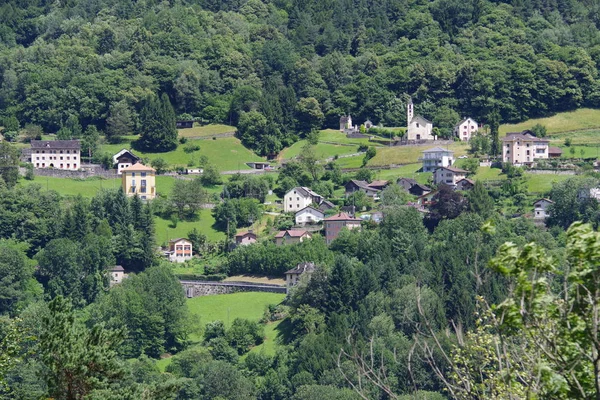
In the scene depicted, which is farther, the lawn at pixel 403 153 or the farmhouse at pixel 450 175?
the lawn at pixel 403 153

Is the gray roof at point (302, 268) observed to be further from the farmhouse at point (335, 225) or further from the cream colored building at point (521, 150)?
the cream colored building at point (521, 150)

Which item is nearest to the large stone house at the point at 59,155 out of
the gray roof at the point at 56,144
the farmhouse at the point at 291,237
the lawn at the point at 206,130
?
Result: the gray roof at the point at 56,144

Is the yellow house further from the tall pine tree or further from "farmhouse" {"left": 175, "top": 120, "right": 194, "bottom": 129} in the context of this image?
"farmhouse" {"left": 175, "top": 120, "right": 194, "bottom": 129}

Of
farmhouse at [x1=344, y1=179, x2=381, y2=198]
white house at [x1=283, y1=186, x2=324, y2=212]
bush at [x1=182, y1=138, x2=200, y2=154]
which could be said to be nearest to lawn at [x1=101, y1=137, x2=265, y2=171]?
bush at [x1=182, y1=138, x2=200, y2=154]

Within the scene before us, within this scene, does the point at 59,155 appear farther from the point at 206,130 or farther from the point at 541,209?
the point at 541,209

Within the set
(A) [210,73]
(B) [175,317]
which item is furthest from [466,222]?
(A) [210,73]

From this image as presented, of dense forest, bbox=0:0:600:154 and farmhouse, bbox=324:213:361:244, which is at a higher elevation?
dense forest, bbox=0:0:600:154

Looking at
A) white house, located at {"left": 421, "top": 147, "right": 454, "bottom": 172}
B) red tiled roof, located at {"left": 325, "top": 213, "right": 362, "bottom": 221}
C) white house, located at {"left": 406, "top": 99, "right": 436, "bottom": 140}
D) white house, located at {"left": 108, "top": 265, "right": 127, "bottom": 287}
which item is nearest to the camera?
white house, located at {"left": 108, "top": 265, "right": 127, "bottom": 287}
